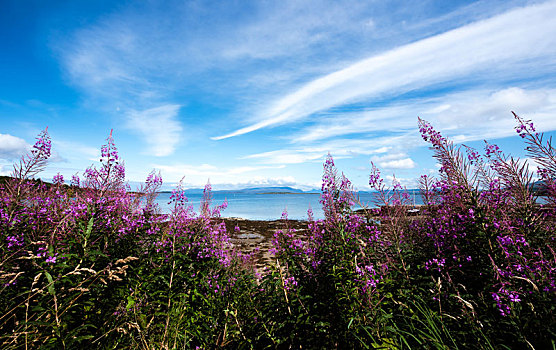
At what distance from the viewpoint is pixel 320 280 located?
3.68m

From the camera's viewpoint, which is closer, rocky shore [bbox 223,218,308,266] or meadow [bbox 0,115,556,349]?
meadow [bbox 0,115,556,349]

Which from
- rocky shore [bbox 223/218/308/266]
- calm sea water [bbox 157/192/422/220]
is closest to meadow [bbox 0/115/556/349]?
calm sea water [bbox 157/192/422/220]

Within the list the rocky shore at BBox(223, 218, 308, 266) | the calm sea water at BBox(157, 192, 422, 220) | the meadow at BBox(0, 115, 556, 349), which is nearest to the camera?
the meadow at BBox(0, 115, 556, 349)

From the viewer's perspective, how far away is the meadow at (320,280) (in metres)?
2.51

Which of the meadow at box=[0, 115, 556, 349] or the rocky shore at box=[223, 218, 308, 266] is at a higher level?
the meadow at box=[0, 115, 556, 349]

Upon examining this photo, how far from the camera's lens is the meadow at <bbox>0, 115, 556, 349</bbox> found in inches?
98.7

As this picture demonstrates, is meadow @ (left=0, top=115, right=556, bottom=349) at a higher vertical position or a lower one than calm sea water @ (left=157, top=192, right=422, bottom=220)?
higher

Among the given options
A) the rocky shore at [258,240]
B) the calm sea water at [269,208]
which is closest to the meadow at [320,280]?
the calm sea water at [269,208]

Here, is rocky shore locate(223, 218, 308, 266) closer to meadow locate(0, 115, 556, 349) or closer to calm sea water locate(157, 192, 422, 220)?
calm sea water locate(157, 192, 422, 220)

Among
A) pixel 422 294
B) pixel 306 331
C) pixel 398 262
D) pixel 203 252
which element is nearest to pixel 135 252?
pixel 203 252

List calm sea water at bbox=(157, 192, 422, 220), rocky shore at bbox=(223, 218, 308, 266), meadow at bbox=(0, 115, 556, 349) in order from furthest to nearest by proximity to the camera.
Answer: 1. calm sea water at bbox=(157, 192, 422, 220)
2. rocky shore at bbox=(223, 218, 308, 266)
3. meadow at bbox=(0, 115, 556, 349)

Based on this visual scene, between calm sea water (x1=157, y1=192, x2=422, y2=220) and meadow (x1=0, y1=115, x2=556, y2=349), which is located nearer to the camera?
meadow (x1=0, y1=115, x2=556, y2=349)

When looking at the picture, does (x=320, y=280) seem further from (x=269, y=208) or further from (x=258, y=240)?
(x=269, y=208)

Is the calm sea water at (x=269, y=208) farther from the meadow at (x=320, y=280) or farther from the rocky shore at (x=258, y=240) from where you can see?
the rocky shore at (x=258, y=240)
